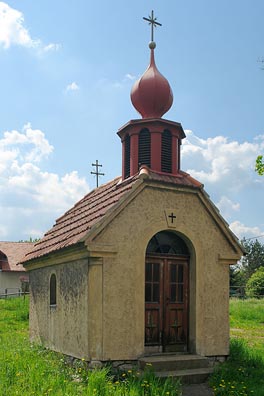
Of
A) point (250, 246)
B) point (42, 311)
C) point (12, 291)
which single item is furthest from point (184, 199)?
point (250, 246)

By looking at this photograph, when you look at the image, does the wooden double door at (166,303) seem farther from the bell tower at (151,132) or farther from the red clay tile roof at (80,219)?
the bell tower at (151,132)

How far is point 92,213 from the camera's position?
11789 millimetres

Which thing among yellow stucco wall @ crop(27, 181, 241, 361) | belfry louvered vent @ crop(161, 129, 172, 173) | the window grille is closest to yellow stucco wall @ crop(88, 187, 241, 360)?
yellow stucco wall @ crop(27, 181, 241, 361)

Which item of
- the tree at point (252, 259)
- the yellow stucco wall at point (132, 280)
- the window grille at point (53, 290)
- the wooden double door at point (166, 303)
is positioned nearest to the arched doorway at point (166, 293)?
the wooden double door at point (166, 303)

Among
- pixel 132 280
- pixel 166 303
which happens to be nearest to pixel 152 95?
pixel 132 280

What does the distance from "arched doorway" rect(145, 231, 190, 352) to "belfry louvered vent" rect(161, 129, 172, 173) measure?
169 cm

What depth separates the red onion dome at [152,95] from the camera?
12.7 meters

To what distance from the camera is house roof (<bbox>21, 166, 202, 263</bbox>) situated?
10.8 m

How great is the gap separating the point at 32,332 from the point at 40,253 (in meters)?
2.62

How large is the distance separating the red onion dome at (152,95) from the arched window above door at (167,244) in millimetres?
3094

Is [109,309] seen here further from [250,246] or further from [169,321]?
[250,246]

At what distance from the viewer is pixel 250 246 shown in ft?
220

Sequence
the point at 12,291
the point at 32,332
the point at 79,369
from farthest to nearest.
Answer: the point at 12,291, the point at 32,332, the point at 79,369

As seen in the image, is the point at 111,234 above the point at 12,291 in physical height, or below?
above
